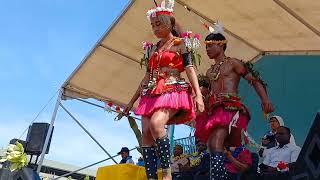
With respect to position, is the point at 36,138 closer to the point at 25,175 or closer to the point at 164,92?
the point at 25,175

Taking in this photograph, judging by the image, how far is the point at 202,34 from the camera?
754 centimetres

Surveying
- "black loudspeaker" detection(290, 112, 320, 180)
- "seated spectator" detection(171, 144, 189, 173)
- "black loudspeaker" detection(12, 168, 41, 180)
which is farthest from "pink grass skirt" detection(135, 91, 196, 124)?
"seated spectator" detection(171, 144, 189, 173)

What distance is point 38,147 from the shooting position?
18.9ft

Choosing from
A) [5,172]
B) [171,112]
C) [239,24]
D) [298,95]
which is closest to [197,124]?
[171,112]

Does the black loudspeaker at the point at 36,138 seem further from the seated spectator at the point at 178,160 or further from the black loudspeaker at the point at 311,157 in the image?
the black loudspeaker at the point at 311,157

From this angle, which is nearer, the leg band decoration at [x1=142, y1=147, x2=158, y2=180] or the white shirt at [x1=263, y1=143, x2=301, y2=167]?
the leg band decoration at [x1=142, y1=147, x2=158, y2=180]

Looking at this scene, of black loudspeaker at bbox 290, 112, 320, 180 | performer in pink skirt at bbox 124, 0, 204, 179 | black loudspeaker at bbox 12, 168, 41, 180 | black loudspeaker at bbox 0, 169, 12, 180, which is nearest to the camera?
black loudspeaker at bbox 290, 112, 320, 180

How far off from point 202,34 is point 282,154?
302 centimetres

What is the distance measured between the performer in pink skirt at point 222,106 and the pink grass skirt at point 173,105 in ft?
1.06

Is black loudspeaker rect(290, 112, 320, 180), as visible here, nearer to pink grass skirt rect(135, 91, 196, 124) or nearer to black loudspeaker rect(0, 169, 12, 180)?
pink grass skirt rect(135, 91, 196, 124)

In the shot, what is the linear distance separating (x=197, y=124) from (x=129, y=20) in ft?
10.7

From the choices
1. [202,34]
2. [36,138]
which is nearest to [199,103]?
[36,138]

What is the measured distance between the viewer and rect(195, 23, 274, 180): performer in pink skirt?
12.1 ft

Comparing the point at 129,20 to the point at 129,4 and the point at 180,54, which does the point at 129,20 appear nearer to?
the point at 129,4
